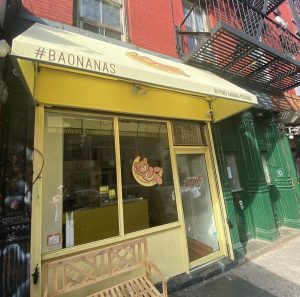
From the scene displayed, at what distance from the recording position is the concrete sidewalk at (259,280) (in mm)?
3438

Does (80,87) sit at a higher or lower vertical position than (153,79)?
higher

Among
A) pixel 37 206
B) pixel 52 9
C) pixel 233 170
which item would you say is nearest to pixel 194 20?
pixel 52 9

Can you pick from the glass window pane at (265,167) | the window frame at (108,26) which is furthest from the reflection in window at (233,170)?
the window frame at (108,26)

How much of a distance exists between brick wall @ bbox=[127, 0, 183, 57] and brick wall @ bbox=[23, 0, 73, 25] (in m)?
1.37

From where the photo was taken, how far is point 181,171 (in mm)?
4598

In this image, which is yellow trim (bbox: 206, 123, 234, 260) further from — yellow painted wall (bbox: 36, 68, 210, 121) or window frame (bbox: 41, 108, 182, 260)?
window frame (bbox: 41, 108, 182, 260)

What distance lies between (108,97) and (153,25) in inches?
112

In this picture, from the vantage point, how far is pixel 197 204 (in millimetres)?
4824

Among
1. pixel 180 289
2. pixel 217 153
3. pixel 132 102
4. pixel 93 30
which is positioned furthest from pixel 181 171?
pixel 93 30

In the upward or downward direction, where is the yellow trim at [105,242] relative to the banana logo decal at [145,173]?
downward

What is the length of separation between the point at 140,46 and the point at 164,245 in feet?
14.3

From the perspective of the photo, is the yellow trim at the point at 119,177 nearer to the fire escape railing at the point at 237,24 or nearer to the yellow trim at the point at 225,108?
the yellow trim at the point at 225,108

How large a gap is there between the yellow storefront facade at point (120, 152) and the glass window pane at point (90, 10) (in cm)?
126

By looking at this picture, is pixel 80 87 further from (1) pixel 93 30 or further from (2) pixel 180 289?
(2) pixel 180 289
